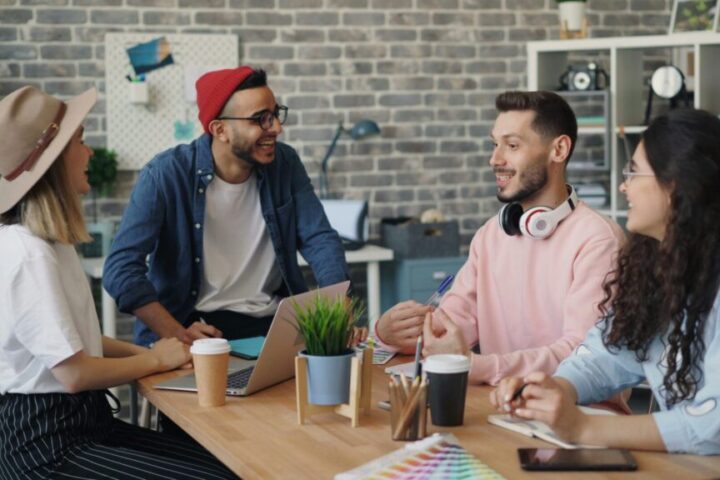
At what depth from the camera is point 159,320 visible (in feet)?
9.78

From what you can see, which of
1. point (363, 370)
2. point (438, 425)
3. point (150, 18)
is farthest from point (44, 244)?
point (150, 18)

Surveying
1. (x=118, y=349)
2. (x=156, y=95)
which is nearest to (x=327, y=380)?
(x=118, y=349)

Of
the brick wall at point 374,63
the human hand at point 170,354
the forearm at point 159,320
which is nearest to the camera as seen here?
the human hand at point 170,354

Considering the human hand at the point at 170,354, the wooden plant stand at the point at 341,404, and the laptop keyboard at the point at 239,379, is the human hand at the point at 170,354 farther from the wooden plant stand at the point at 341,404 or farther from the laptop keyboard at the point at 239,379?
the wooden plant stand at the point at 341,404

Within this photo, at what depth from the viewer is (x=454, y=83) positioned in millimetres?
5949

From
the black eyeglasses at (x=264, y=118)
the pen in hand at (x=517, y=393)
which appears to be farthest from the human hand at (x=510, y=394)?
the black eyeglasses at (x=264, y=118)

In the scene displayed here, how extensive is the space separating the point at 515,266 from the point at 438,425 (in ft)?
2.56

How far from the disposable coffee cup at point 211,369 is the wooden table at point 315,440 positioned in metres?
0.02

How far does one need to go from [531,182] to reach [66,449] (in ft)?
4.20

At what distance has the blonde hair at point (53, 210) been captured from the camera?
2.30 metres

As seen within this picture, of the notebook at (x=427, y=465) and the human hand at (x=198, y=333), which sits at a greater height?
the notebook at (x=427, y=465)

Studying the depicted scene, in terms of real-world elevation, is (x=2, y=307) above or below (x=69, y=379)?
above

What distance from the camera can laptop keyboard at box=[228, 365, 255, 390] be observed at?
7.57 ft

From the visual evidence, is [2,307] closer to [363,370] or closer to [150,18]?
[363,370]
